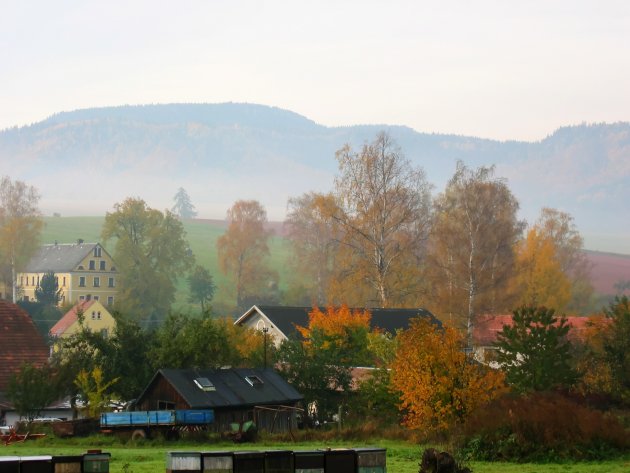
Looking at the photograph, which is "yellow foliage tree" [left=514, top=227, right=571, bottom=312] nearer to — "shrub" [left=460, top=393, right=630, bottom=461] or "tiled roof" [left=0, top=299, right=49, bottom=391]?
"tiled roof" [left=0, top=299, right=49, bottom=391]

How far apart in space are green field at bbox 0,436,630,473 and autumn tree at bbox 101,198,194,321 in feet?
247

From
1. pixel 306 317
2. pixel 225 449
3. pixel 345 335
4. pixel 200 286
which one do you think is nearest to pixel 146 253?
pixel 200 286

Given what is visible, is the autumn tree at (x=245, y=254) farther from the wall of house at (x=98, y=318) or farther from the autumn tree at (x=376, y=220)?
the autumn tree at (x=376, y=220)

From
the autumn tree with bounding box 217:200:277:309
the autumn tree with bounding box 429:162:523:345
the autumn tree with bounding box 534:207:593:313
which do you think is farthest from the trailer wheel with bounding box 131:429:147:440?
the autumn tree with bounding box 534:207:593:313

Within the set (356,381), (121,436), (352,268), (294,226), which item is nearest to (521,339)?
(356,381)

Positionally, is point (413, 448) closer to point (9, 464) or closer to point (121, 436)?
point (121, 436)

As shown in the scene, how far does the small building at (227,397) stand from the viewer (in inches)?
1991

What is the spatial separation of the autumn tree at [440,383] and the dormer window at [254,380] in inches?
373

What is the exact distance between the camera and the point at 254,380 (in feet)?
178

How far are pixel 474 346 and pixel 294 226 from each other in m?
54.6

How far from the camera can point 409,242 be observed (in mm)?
91688

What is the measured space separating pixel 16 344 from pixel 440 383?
85.1 feet

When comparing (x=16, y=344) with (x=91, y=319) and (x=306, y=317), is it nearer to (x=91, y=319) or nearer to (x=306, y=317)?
(x=306, y=317)

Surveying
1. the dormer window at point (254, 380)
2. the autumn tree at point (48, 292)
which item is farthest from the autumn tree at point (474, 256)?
the autumn tree at point (48, 292)
